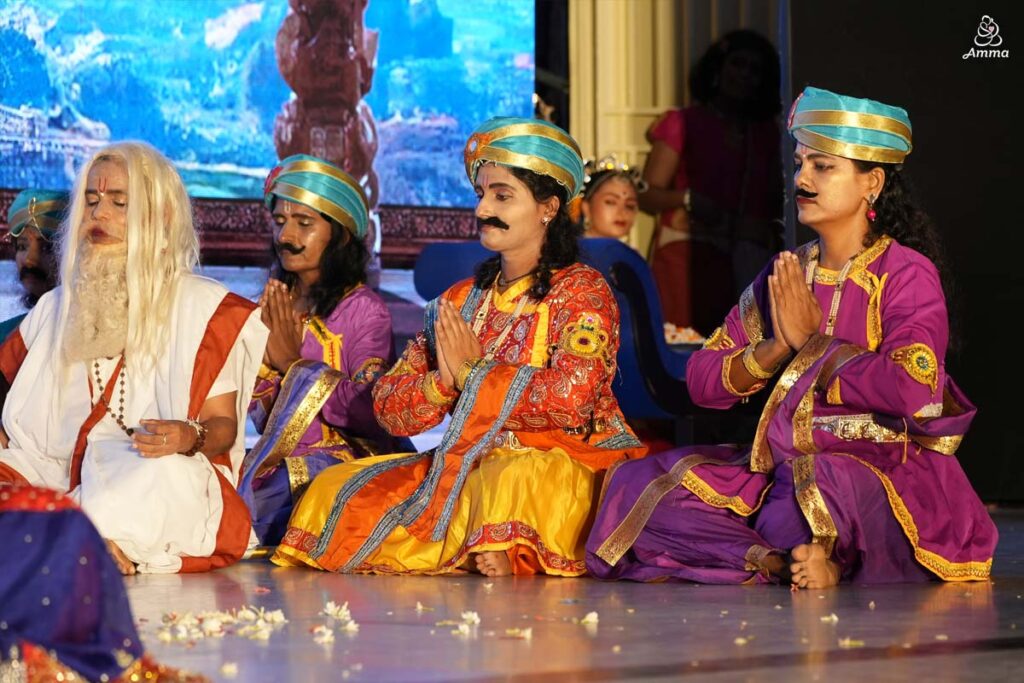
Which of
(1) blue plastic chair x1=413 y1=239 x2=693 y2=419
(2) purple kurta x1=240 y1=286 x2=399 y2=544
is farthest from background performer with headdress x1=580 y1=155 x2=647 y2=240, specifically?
(2) purple kurta x1=240 y1=286 x2=399 y2=544

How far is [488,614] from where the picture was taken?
12.6 ft

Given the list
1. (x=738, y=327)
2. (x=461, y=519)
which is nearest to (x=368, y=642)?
(x=461, y=519)

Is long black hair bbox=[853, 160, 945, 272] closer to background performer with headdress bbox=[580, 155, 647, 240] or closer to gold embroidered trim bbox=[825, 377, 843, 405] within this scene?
gold embroidered trim bbox=[825, 377, 843, 405]

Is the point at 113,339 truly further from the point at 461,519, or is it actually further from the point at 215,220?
the point at 215,220

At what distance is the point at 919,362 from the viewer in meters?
4.48

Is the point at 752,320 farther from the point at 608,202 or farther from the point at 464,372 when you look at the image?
the point at 608,202

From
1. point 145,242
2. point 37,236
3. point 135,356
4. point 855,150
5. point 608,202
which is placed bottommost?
point 135,356

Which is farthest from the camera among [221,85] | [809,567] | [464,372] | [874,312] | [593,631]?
[221,85]

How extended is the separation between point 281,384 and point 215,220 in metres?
3.81

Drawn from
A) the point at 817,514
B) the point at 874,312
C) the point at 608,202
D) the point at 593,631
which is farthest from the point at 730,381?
the point at 608,202

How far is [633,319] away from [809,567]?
2721mm

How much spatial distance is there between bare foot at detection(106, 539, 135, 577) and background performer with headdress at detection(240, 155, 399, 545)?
854 mm

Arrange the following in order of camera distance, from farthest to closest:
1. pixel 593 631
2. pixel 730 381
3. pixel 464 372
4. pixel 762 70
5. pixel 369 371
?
pixel 762 70 → pixel 369 371 → pixel 464 372 → pixel 730 381 → pixel 593 631

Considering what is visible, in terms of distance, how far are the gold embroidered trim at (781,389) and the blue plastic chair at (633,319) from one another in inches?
88.7
